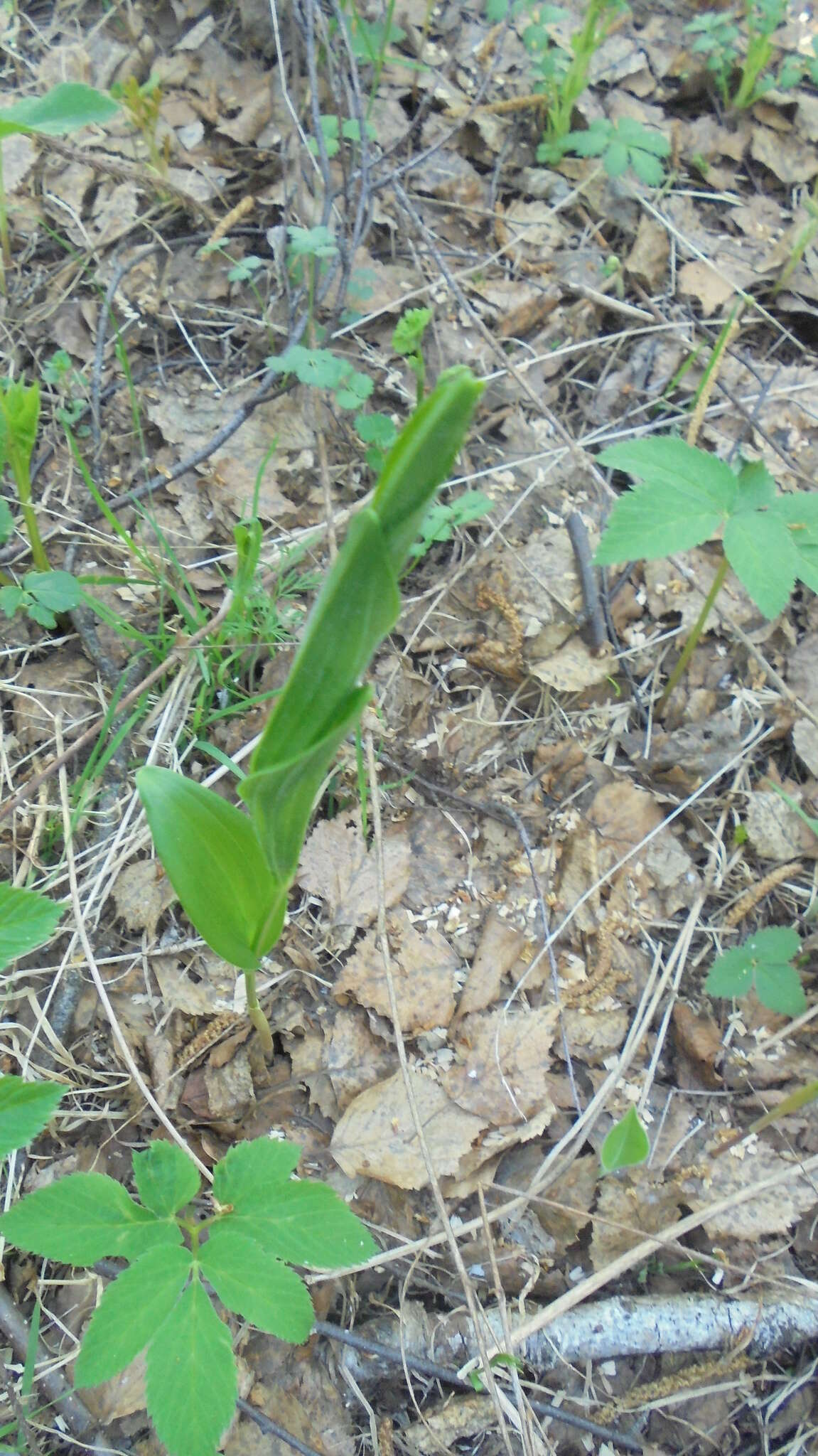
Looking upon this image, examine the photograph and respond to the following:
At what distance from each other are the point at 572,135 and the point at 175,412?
1.21m

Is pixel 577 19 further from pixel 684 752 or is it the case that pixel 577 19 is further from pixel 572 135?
pixel 684 752

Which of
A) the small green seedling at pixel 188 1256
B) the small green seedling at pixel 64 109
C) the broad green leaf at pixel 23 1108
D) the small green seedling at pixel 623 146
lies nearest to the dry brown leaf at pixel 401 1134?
the small green seedling at pixel 188 1256

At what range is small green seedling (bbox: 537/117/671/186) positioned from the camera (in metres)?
2.17

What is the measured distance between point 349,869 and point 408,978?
20cm

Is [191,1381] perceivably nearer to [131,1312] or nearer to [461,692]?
[131,1312]

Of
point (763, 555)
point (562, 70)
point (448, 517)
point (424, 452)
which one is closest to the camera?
point (424, 452)

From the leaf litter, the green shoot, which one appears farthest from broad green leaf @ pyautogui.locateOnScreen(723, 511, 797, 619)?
the green shoot

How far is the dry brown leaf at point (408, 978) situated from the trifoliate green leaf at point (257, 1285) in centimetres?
46

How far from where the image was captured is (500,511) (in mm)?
1900

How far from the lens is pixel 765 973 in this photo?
1454mm

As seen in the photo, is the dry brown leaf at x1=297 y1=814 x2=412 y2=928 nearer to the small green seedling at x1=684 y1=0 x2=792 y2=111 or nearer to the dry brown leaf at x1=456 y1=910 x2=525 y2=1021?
the dry brown leaf at x1=456 y1=910 x2=525 y2=1021

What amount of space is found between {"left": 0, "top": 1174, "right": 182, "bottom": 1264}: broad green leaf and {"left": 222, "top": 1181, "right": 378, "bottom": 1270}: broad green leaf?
92 mm

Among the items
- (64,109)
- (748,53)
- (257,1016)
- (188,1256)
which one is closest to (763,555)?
(257,1016)

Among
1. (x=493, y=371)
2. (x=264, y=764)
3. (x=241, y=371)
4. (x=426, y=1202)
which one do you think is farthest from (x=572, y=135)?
(x=426, y=1202)
